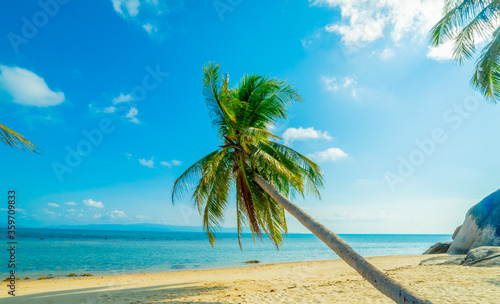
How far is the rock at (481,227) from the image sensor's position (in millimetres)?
12646

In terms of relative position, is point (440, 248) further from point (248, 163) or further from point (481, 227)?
point (248, 163)

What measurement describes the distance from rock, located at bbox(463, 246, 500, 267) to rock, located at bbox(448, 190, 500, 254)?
264cm

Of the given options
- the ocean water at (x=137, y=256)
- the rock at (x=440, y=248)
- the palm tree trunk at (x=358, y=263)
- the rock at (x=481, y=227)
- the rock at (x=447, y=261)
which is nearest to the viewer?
the palm tree trunk at (x=358, y=263)

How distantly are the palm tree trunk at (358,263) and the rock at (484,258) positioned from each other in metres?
7.69

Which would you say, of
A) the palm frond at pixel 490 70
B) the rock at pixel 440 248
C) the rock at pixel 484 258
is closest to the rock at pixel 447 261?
the rock at pixel 484 258

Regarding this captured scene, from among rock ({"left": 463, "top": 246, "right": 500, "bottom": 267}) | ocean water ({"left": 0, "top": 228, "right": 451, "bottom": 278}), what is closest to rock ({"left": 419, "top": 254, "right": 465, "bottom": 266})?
rock ({"left": 463, "top": 246, "right": 500, "bottom": 267})

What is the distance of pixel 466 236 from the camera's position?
14.3 m

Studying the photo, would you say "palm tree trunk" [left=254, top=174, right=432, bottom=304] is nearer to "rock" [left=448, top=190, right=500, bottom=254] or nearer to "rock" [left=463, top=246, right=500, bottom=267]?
"rock" [left=463, top=246, right=500, bottom=267]

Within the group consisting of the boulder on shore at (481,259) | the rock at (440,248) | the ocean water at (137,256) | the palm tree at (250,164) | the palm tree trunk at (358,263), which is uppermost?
the palm tree at (250,164)

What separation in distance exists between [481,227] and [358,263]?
12584 millimetres

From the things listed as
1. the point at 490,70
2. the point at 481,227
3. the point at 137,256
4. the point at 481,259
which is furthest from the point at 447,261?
the point at 137,256

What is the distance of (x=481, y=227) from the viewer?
13.4 m

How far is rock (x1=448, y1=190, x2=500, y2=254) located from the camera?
12.6 meters

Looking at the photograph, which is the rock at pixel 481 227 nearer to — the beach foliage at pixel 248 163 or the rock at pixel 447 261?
the rock at pixel 447 261
